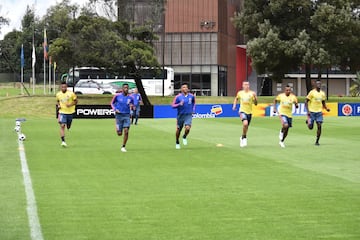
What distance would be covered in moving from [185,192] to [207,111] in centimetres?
3836

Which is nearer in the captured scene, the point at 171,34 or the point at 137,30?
the point at 137,30

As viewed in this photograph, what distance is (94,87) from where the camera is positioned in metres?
79.1

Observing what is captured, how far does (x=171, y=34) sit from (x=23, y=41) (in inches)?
1385

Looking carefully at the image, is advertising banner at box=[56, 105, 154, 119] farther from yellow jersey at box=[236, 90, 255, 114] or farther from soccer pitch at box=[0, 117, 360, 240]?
yellow jersey at box=[236, 90, 255, 114]

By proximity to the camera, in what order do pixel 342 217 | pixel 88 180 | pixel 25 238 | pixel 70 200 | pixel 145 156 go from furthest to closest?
pixel 145 156 < pixel 88 180 < pixel 70 200 < pixel 342 217 < pixel 25 238

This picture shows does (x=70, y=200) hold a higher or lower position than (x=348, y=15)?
lower

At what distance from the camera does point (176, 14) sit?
82.9 meters

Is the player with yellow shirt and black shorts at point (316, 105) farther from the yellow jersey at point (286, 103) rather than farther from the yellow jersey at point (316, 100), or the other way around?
the yellow jersey at point (286, 103)

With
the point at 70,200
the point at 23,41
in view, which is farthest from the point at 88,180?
the point at 23,41

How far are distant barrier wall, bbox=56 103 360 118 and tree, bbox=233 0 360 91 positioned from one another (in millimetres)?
4581

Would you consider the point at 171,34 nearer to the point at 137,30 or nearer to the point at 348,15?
→ the point at 137,30

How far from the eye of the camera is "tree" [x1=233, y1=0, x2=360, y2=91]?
55.9 meters

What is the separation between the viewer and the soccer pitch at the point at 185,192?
9.62 metres

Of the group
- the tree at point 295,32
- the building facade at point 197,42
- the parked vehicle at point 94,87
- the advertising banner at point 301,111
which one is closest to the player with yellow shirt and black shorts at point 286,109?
the advertising banner at point 301,111
